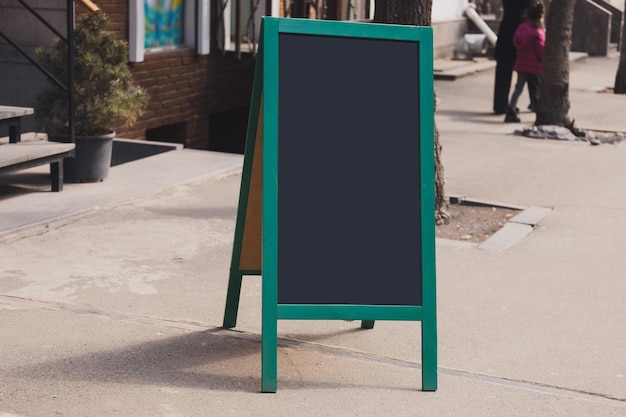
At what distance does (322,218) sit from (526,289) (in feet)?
7.45

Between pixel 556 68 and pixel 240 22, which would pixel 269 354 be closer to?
pixel 556 68

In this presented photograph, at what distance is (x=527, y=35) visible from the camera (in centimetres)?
1497

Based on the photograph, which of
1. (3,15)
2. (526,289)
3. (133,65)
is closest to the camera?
(526,289)

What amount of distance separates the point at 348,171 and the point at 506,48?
1105 cm

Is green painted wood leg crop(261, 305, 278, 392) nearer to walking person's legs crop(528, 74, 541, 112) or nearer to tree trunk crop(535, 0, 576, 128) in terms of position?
tree trunk crop(535, 0, 576, 128)

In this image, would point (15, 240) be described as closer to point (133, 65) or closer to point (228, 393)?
point (228, 393)

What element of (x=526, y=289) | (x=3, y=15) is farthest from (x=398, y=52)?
(x=3, y=15)

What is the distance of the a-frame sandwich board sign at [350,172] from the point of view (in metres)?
5.02

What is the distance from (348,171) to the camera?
5.14 metres

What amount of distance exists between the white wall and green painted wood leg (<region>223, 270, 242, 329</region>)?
17878 mm

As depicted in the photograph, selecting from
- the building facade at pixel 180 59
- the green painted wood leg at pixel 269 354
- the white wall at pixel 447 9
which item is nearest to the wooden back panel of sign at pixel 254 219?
the green painted wood leg at pixel 269 354

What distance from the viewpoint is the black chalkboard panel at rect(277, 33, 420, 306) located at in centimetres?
505

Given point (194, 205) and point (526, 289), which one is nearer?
point (526, 289)

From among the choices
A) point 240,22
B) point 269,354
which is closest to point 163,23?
point 240,22
